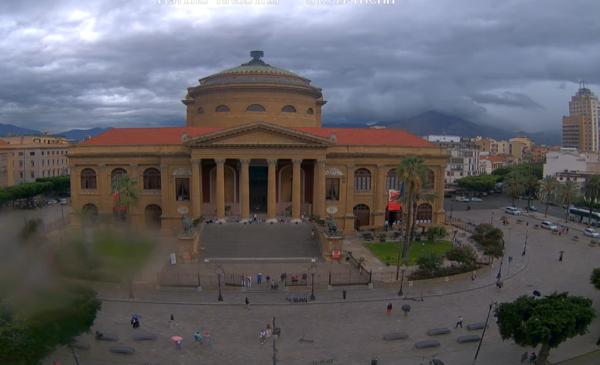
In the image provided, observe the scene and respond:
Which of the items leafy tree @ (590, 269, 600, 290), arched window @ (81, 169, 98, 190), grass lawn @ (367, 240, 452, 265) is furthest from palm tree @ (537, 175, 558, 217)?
arched window @ (81, 169, 98, 190)

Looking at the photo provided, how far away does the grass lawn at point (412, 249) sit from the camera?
47.9 meters

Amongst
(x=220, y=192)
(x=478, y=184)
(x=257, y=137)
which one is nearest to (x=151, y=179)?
(x=220, y=192)

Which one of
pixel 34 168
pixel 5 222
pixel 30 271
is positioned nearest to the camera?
pixel 30 271

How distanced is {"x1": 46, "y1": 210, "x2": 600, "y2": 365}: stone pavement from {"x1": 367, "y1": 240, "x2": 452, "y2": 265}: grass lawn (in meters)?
7.45

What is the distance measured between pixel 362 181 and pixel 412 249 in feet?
41.4

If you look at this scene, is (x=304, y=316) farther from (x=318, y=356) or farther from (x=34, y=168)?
(x=34, y=168)

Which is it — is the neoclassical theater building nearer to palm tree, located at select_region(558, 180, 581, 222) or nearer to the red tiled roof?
the red tiled roof

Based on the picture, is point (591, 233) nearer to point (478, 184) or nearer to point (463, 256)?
point (463, 256)

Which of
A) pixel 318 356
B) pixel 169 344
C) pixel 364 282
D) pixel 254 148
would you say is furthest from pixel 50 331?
pixel 254 148

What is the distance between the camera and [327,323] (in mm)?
31219

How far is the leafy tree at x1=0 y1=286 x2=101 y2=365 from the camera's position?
2139 centimetres

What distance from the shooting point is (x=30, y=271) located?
26.0 metres

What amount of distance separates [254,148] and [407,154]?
20652 mm

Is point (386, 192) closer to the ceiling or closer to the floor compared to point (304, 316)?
closer to the ceiling
